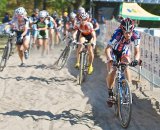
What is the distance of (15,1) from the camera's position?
59.4 meters

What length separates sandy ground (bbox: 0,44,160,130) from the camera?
836 cm

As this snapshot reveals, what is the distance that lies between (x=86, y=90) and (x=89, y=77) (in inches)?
83.6

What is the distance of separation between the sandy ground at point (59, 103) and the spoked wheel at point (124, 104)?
0.66 feet

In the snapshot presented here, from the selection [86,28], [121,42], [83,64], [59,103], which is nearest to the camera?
[121,42]

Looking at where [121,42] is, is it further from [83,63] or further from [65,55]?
[65,55]

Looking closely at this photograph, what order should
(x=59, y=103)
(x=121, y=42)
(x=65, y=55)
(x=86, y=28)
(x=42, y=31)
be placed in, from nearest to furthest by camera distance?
1. (x=121, y=42)
2. (x=59, y=103)
3. (x=86, y=28)
4. (x=65, y=55)
5. (x=42, y=31)

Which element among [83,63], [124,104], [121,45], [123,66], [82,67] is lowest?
[82,67]

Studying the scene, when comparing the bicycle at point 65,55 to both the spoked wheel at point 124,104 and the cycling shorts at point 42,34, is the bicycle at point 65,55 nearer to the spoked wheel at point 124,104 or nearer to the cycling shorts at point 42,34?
the cycling shorts at point 42,34

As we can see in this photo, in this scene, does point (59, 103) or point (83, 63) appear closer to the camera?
point (59, 103)

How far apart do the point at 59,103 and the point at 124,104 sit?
2538 mm

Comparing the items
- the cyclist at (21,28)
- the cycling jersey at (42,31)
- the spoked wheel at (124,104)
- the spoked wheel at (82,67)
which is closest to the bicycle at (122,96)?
the spoked wheel at (124,104)

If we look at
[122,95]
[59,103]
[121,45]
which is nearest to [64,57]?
[59,103]

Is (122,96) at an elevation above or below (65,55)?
above

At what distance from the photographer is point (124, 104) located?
314 inches
